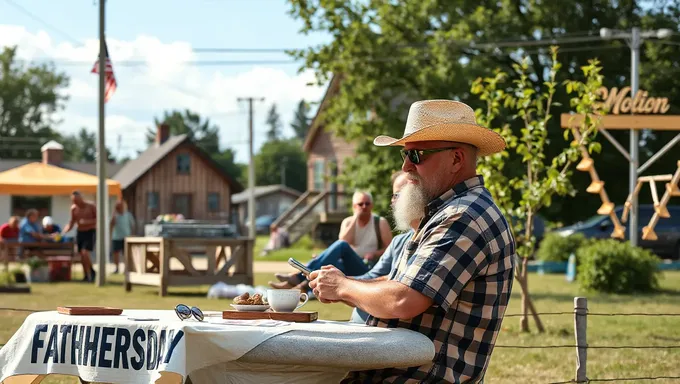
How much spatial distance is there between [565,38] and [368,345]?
2995 centimetres

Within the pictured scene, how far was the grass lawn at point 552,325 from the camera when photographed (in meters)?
9.67

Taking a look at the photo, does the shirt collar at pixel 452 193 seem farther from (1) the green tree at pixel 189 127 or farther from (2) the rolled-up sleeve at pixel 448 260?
(1) the green tree at pixel 189 127

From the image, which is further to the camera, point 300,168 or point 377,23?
point 300,168

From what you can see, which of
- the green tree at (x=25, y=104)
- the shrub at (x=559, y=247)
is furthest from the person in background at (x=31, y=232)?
the green tree at (x=25, y=104)

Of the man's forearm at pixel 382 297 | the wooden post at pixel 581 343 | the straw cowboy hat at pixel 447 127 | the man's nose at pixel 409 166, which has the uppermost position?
the straw cowboy hat at pixel 447 127

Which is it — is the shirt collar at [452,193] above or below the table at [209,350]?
above

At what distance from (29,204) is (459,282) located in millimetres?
47961

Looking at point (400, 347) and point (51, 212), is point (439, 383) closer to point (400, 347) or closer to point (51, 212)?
point (400, 347)

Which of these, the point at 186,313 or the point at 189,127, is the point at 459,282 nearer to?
the point at 186,313

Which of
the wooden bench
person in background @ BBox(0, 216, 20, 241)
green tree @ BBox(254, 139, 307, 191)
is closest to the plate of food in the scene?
the wooden bench

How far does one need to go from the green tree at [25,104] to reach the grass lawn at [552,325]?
70.2m

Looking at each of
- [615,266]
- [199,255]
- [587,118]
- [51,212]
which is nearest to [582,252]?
[615,266]

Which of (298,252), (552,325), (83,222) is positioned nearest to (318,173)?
(298,252)

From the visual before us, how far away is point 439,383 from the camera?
14.5 ft
